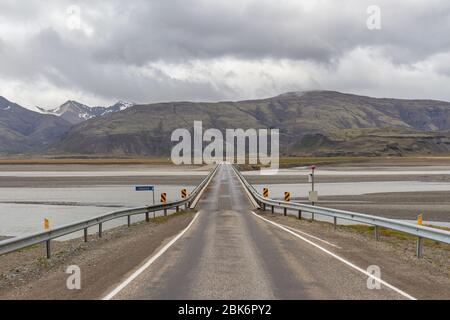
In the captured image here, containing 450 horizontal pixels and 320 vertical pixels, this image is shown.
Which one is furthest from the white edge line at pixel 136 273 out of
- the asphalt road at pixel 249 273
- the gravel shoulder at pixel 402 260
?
the gravel shoulder at pixel 402 260

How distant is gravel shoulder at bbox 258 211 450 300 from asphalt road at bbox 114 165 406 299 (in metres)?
0.64

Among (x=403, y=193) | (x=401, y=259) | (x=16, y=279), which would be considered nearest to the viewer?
(x=16, y=279)

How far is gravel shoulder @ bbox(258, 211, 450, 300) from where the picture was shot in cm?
1050

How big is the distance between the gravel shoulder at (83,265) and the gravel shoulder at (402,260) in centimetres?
588

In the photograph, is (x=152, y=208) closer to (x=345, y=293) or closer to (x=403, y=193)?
(x=345, y=293)

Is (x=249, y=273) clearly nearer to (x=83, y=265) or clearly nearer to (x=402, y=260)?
(x=83, y=265)

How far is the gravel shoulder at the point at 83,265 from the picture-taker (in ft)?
33.2

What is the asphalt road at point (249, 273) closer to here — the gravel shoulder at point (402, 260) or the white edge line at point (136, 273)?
the white edge line at point (136, 273)

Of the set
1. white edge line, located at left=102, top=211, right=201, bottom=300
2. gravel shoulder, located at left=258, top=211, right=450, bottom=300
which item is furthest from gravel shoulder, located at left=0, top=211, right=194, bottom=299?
gravel shoulder, located at left=258, top=211, right=450, bottom=300

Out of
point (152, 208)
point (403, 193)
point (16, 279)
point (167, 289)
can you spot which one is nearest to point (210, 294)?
point (167, 289)

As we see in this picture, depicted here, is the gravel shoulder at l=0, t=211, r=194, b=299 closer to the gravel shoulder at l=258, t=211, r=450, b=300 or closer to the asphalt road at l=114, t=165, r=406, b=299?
the asphalt road at l=114, t=165, r=406, b=299

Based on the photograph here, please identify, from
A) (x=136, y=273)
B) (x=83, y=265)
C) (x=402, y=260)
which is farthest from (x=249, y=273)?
(x=402, y=260)
